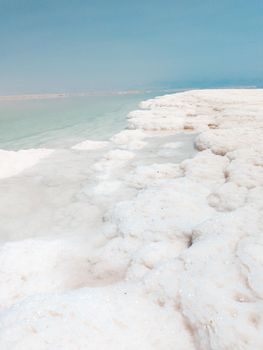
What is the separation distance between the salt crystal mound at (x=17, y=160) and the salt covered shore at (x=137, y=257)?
1.28 ft

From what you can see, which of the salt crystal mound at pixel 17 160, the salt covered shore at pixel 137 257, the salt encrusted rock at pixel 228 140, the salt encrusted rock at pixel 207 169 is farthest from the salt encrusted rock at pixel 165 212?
the salt crystal mound at pixel 17 160

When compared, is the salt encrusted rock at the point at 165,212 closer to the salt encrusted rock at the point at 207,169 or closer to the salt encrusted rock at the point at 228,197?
the salt encrusted rock at the point at 228,197

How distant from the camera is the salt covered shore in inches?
92.0

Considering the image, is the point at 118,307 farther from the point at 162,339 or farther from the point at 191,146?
the point at 191,146

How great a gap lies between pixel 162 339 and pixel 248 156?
4640 mm

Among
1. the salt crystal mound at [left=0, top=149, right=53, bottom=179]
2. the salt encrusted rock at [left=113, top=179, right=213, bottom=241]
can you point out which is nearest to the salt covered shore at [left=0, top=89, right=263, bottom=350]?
the salt encrusted rock at [left=113, top=179, right=213, bottom=241]

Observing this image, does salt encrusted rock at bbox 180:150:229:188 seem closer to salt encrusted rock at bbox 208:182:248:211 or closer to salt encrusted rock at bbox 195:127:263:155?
salt encrusted rock at bbox 208:182:248:211

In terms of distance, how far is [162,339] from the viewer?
2.36 metres

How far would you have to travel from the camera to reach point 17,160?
809 centimetres

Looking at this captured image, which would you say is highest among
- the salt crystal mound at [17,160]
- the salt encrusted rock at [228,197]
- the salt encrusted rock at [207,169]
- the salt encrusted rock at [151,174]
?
the salt encrusted rock at [228,197]

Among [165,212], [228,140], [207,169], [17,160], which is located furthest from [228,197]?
[17,160]

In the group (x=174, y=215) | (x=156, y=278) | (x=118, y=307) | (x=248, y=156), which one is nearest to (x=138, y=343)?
(x=118, y=307)

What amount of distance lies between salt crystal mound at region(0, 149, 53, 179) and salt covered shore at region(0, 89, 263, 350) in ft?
1.28

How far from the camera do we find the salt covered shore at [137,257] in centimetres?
234
